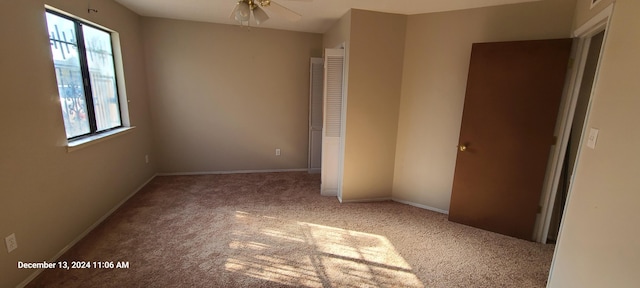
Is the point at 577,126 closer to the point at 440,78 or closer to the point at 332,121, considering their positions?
the point at 440,78

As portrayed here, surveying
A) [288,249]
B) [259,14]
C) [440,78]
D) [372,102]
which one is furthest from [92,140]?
[440,78]

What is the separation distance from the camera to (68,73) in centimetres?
239

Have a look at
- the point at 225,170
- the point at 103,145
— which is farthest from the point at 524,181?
the point at 103,145

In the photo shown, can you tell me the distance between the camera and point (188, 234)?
2.55 m

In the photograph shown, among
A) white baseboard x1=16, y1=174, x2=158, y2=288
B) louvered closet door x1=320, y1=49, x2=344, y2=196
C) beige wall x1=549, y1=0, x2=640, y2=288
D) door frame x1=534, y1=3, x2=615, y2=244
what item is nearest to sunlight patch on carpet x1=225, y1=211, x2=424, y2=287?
louvered closet door x1=320, y1=49, x2=344, y2=196

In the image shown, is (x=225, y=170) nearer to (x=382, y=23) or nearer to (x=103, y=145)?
(x=103, y=145)

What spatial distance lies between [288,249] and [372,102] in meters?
1.88

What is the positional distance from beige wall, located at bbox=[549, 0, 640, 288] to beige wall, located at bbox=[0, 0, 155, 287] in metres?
3.45

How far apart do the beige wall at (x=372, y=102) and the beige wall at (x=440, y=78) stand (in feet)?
0.41

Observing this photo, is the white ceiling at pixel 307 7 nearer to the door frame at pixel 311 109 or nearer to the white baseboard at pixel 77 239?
the door frame at pixel 311 109

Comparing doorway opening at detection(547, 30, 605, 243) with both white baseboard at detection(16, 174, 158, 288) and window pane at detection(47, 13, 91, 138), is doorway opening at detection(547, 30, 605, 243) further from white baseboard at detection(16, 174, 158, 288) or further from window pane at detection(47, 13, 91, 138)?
window pane at detection(47, 13, 91, 138)

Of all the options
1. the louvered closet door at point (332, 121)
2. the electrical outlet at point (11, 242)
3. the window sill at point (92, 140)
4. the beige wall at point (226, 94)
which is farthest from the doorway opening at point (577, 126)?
the window sill at point (92, 140)

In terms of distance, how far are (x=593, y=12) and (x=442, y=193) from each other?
2054 millimetres

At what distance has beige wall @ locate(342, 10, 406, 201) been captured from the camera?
9.80ft
